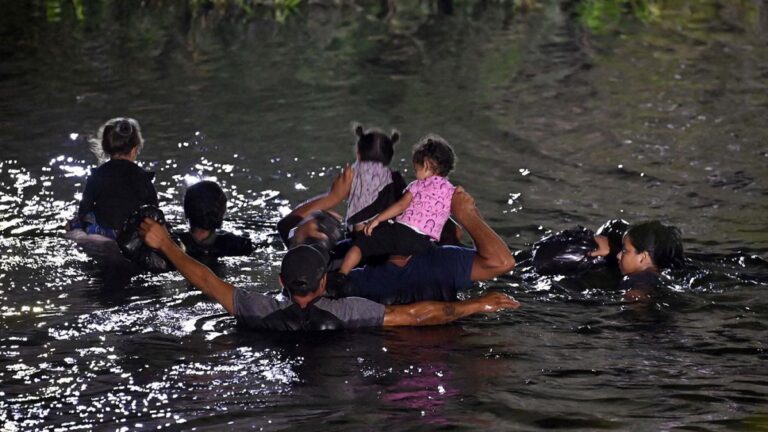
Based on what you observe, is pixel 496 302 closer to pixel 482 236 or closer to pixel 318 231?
pixel 482 236

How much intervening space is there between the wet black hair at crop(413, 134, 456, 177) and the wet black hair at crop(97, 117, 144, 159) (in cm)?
293

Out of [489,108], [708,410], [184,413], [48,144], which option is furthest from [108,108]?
[708,410]

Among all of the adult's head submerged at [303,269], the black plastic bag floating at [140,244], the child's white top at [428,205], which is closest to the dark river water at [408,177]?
the black plastic bag floating at [140,244]

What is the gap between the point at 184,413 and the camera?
22.0 feet

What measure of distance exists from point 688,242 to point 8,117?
9.80 meters

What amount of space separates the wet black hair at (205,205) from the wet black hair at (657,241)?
3.47 metres

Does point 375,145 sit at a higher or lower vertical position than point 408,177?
higher

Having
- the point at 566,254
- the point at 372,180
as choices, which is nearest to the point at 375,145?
the point at 372,180

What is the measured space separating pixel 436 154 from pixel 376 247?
0.81 metres

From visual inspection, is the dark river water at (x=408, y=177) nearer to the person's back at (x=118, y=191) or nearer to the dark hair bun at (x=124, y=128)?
the person's back at (x=118, y=191)

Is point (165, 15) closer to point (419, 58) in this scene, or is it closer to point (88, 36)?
point (88, 36)

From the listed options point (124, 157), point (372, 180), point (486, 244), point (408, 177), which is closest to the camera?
point (486, 244)

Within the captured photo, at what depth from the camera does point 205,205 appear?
33.2 feet

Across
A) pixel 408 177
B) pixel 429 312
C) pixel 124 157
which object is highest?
pixel 124 157
